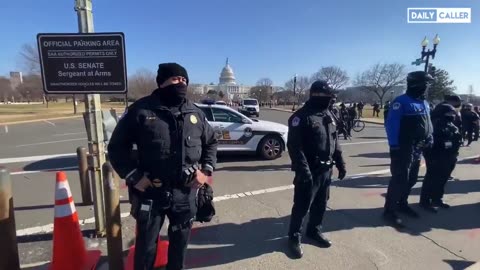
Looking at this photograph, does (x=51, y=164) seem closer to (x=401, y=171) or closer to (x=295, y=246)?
(x=295, y=246)

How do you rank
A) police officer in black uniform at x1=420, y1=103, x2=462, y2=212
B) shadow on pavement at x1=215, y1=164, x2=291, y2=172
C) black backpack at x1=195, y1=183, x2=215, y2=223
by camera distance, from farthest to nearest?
shadow on pavement at x1=215, y1=164, x2=291, y2=172 → police officer in black uniform at x1=420, y1=103, x2=462, y2=212 → black backpack at x1=195, y1=183, x2=215, y2=223

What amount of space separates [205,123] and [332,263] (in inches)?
79.9

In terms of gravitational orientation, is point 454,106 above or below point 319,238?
above

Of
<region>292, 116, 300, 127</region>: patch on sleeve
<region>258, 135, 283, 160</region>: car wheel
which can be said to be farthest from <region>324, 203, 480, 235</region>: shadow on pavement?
<region>258, 135, 283, 160</region>: car wheel

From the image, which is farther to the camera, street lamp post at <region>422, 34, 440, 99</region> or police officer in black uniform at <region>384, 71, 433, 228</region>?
street lamp post at <region>422, 34, 440, 99</region>

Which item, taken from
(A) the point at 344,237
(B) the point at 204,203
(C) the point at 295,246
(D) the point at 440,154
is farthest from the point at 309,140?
(D) the point at 440,154

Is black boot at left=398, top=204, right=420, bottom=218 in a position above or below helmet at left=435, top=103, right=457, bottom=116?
below

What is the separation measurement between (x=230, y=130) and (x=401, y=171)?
5.17 m

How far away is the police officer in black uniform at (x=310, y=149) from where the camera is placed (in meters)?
3.34

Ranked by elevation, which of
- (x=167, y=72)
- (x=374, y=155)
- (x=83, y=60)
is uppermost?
(x=83, y=60)

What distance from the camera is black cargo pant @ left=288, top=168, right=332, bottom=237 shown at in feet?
11.3

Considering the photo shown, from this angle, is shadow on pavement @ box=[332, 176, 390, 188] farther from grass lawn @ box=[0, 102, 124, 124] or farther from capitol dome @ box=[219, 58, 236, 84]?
capitol dome @ box=[219, 58, 236, 84]

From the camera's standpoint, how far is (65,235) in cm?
298

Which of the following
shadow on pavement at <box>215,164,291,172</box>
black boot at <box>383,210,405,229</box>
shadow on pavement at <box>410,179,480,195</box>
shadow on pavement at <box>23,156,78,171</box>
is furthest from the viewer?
shadow on pavement at <box>23,156,78,171</box>
